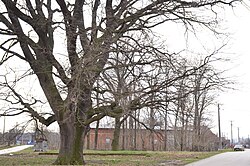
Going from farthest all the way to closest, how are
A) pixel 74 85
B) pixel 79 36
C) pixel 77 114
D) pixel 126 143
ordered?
pixel 126 143 < pixel 77 114 < pixel 79 36 < pixel 74 85

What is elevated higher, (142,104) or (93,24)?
(93,24)

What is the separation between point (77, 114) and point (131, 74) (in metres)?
3.55

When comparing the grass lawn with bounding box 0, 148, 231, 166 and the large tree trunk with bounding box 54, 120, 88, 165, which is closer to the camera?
the large tree trunk with bounding box 54, 120, 88, 165

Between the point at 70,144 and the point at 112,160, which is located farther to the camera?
the point at 112,160

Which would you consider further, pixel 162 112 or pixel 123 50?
pixel 162 112

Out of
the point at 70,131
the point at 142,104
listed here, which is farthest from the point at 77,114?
the point at 142,104

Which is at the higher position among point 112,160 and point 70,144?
point 70,144

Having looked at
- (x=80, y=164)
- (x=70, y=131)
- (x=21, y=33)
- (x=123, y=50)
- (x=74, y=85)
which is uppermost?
(x=21, y=33)

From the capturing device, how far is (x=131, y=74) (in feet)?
57.4

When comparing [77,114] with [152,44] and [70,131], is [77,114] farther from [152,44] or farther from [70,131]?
[152,44]

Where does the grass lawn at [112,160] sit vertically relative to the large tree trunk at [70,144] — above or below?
below

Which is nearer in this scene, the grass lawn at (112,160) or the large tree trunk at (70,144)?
the large tree trunk at (70,144)

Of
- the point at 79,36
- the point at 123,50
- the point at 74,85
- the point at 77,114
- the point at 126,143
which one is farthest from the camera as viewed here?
the point at 126,143

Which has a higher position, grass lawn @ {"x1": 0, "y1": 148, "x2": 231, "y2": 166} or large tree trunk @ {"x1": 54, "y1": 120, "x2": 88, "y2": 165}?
large tree trunk @ {"x1": 54, "y1": 120, "x2": 88, "y2": 165}
